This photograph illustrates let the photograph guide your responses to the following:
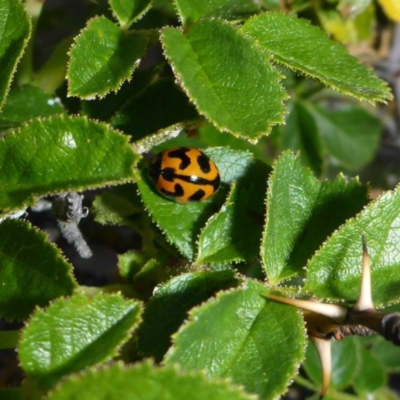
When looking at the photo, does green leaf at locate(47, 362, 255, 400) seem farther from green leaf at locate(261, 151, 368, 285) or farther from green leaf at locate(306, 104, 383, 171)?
green leaf at locate(306, 104, 383, 171)

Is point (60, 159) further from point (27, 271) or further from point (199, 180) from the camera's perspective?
point (199, 180)

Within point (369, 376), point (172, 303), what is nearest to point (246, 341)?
point (172, 303)

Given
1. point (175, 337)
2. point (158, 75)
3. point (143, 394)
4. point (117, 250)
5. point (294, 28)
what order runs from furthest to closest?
1. point (117, 250)
2. point (158, 75)
3. point (294, 28)
4. point (175, 337)
5. point (143, 394)

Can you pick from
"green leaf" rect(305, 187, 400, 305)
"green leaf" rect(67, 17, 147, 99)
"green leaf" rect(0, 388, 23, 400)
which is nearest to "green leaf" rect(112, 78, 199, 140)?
"green leaf" rect(67, 17, 147, 99)

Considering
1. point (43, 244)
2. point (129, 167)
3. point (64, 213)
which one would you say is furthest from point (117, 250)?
point (129, 167)

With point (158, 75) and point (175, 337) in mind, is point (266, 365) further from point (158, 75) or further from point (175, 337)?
point (158, 75)

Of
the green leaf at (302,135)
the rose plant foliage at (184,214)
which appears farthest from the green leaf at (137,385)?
the green leaf at (302,135)
